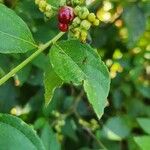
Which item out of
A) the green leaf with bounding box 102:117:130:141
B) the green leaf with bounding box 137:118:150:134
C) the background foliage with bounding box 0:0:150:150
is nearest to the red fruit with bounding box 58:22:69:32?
the background foliage with bounding box 0:0:150:150

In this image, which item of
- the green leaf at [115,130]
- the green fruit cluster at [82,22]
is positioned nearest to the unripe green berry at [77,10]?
the green fruit cluster at [82,22]

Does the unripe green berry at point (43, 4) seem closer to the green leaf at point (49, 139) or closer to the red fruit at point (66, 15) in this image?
the red fruit at point (66, 15)

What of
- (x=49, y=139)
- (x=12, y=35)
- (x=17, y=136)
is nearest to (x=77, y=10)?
(x=12, y=35)

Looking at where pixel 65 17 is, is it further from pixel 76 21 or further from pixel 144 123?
pixel 144 123

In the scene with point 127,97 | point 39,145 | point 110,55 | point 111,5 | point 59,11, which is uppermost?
point 59,11

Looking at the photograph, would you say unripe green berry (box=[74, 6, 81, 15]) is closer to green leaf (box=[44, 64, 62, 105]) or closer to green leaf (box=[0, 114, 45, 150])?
green leaf (box=[44, 64, 62, 105])

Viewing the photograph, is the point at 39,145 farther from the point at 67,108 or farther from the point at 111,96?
the point at 111,96

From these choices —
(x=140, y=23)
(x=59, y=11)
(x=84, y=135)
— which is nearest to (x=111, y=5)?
(x=140, y=23)

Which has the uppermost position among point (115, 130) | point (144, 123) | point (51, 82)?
point (51, 82)
